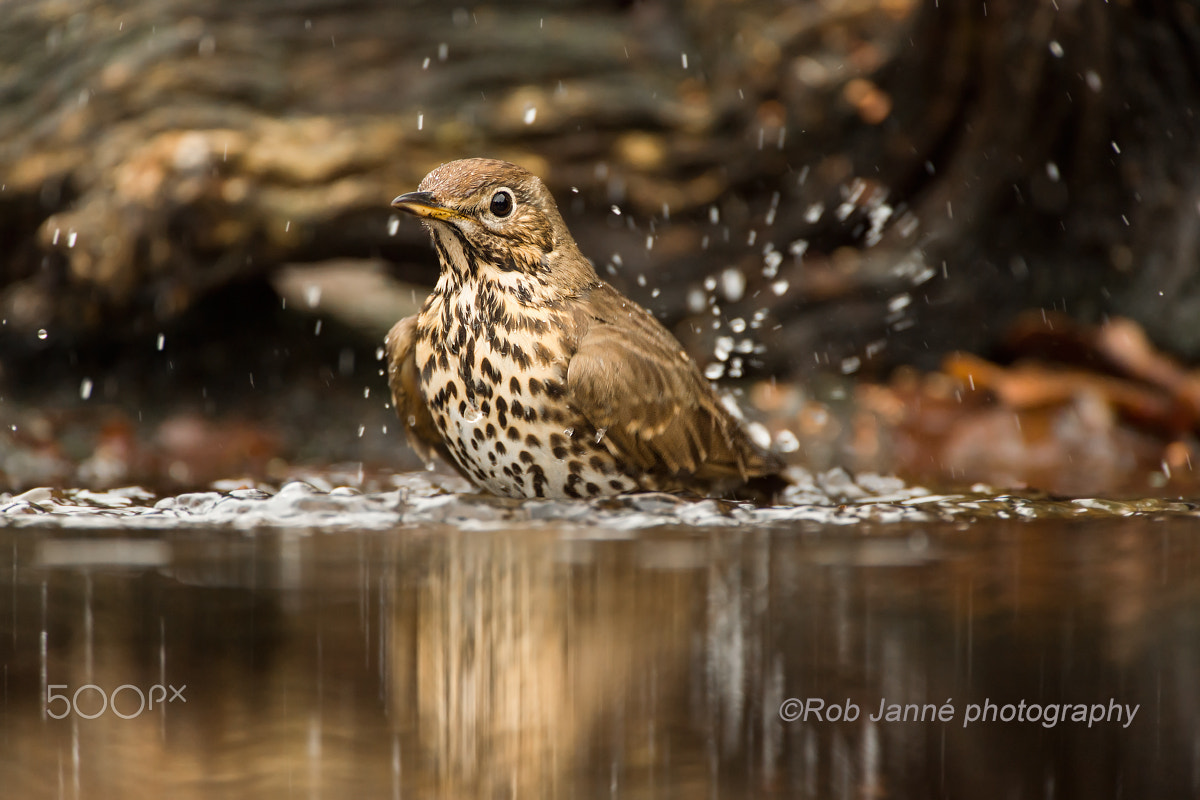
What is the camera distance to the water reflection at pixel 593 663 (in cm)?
197

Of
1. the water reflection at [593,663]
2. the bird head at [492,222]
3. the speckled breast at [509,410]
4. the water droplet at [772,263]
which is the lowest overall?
the water reflection at [593,663]

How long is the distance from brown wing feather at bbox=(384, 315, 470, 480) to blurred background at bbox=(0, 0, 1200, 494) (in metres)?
1.51

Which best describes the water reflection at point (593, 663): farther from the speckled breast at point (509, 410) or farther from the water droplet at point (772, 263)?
the water droplet at point (772, 263)

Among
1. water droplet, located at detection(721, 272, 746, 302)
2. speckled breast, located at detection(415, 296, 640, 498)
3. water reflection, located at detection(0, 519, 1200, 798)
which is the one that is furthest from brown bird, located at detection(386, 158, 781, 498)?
water droplet, located at detection(721, 272, 746, 302)

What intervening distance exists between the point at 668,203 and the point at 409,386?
2.79 meters

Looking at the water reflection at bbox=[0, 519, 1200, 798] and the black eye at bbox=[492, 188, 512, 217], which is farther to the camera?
the black eye at bbox=[492, 188, 512, 217]

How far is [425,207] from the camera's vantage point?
393 cm

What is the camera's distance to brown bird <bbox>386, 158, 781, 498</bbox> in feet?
13.0

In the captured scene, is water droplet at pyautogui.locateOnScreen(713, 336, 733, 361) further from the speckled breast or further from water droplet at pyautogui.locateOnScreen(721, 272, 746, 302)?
the speckled breast

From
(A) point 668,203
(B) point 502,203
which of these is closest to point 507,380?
(B) point 502,203

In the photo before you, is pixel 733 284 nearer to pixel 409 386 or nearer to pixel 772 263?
pixel 772 263

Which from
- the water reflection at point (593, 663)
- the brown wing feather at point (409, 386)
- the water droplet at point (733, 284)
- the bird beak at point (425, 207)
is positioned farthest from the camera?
the water droplet at point (733, 284)

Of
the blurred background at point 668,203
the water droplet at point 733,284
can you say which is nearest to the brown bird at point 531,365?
the blurred background at point 668,203

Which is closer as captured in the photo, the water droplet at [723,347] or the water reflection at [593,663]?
the water reflection at [593,663]
